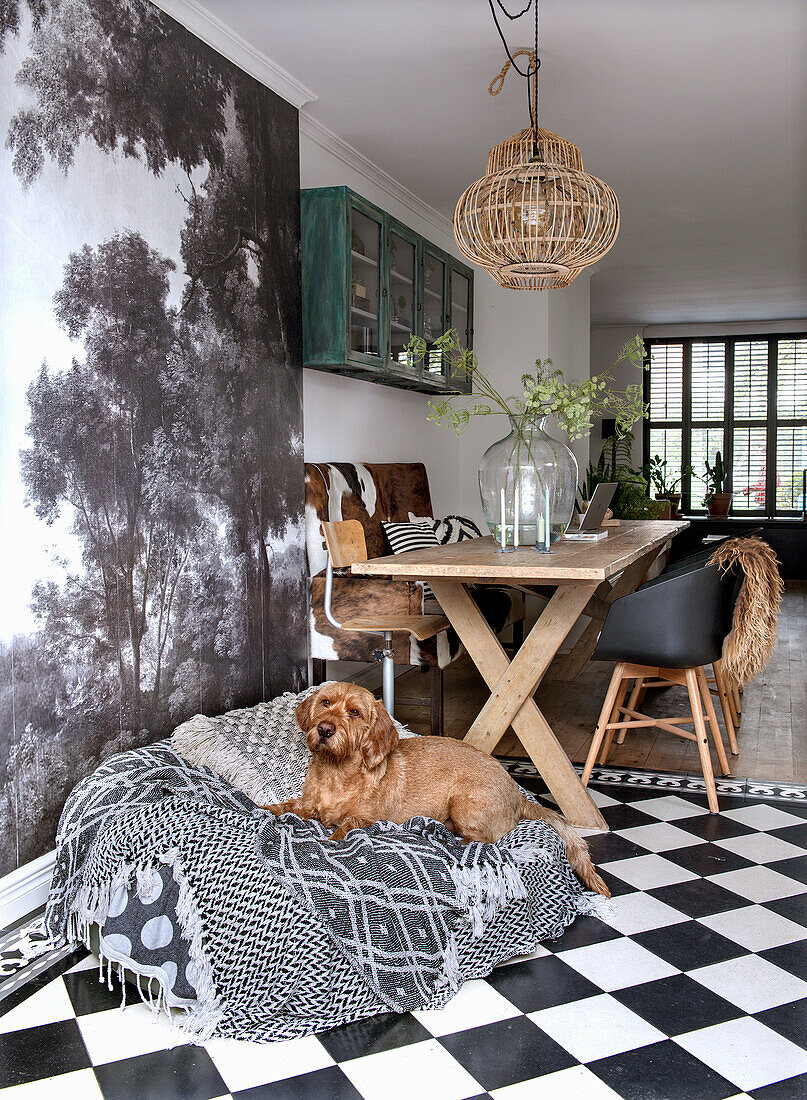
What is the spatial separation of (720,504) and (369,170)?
6.68m

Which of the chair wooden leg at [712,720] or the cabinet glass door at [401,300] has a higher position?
the cabinet glass door at [401,300]

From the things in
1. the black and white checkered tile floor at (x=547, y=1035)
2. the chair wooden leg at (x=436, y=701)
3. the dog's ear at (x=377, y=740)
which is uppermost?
the dog's ear at (x=377, y=740)

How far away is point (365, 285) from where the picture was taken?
4160mm

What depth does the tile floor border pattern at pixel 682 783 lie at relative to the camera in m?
3.21

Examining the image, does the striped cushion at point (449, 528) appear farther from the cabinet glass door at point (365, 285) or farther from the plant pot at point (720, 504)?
the plant pot at point (720, 504)

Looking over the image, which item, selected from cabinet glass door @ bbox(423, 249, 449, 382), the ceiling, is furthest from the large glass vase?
cabinet glass door @ bbox(423, 249, 449, 382)

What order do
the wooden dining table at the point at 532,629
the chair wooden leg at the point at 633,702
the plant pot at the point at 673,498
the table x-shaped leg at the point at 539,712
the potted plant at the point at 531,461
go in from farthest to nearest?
the plant pot at the point at 673,498
the chair wooden leg at the point at 633,702
the potted plant at the point at 531,461
the table x-shaped leg at the point at 539,712
the wooden dining table at the point at 532,629

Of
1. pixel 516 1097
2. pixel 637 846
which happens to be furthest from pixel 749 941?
pixel 516 1097

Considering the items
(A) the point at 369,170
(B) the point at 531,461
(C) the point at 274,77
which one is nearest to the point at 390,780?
(B) the point at 531,461

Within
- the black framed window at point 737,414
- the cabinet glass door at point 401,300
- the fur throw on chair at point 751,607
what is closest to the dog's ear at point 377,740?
the fur throw on chair at point 751,607

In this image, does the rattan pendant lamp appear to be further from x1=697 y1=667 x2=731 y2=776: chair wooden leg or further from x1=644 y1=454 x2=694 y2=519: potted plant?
x1=644 y1=454 x2=694 y2=519: potted plant

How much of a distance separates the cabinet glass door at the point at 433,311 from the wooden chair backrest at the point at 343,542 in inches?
57.0

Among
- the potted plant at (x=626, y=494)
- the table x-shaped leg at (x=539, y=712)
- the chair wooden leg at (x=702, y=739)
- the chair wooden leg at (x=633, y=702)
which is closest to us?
the table x-shaped leg at (x=539, y=712)

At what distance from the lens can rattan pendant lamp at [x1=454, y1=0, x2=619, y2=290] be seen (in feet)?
10.5
